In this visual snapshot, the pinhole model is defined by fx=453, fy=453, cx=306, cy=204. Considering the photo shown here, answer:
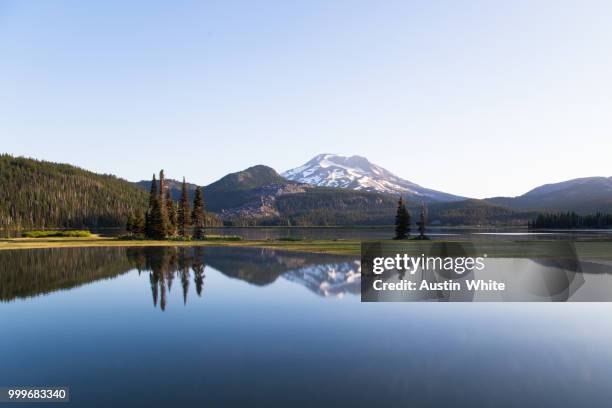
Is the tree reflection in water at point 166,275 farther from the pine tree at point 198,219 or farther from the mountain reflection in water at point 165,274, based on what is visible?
the pine tree at point 198,219

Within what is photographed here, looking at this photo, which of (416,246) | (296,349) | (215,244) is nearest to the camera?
(296,349)

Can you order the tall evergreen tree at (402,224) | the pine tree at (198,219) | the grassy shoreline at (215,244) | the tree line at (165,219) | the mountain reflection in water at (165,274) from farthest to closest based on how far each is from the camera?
the pine tree at (198,219), the tree line at (165,219), the tall evergreen tree at (402,224), the grassy shoreline at (215,244), the mountain reflection in water at (165,274)

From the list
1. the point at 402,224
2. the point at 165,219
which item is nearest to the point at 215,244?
the point at 165,219

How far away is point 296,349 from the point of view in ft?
52.6

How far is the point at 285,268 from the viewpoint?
147 ft

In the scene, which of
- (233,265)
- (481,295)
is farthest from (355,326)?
(233,265)

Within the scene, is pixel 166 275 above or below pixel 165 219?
below

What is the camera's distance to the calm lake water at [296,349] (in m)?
11.9

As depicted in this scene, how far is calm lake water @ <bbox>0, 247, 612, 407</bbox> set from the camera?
11.9m

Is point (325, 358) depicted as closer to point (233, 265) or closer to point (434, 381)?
point (434, 381)
